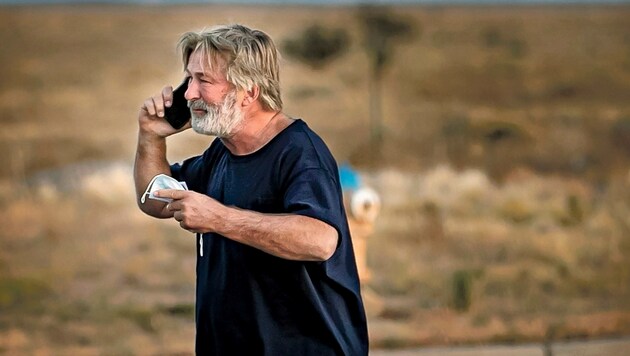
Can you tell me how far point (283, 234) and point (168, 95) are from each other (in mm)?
815

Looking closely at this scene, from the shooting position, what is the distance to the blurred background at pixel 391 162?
377 inches

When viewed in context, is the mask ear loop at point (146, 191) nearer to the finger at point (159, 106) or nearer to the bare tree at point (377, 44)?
the finger at point (159, 106)

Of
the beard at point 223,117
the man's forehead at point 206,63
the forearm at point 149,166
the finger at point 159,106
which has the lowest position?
the forearm at point 149,166

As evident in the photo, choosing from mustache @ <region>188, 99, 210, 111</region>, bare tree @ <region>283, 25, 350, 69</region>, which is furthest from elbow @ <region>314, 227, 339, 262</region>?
bare tree @ <region>283, 25, 350, 69</region>

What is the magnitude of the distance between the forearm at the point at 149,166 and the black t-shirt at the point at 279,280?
1.12ft

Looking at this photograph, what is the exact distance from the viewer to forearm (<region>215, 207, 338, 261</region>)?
11.4ft

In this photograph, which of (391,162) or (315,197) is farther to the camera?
(391,162)

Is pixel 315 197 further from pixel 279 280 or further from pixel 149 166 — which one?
pixel 149 166

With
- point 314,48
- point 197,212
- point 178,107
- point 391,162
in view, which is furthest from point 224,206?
point 314,48

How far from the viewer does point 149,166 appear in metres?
Result: 4.11

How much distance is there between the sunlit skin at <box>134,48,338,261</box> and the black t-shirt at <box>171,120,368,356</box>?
3.0 inches

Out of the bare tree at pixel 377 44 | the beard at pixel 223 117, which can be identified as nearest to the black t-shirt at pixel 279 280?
the beard at pixel 223 117

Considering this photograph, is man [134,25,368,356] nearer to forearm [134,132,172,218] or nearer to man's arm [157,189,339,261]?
man's arm [157,189,339,261]

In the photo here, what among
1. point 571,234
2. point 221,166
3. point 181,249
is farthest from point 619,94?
point 221,166
